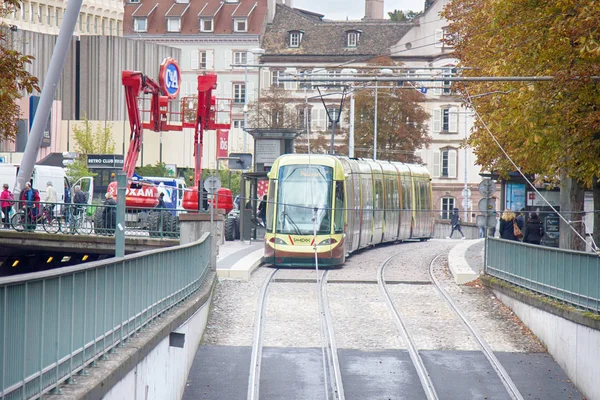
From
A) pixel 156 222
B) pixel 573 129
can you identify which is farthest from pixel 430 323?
pixel 156 222

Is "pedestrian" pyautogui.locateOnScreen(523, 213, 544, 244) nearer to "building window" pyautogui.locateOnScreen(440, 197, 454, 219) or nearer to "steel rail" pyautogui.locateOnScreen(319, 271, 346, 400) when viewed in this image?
"steel rail" pyautogui.locateOnScreen(319, 271, 346, 400)

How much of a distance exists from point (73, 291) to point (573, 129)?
1496 cm

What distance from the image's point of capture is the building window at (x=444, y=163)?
9419cm

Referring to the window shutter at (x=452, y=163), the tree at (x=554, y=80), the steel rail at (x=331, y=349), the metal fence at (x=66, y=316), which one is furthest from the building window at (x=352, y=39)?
the metal fence at (x=66, y=316)

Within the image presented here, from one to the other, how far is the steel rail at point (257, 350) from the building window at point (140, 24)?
80015 millimetres

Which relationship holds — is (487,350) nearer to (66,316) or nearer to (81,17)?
(66,316)

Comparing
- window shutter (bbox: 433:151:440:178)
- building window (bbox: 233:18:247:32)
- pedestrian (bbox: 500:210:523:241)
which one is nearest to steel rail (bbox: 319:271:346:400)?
pedestrian (bbox: 500:210:523:241)

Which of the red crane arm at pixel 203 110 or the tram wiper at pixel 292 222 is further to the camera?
the red crane arm at pixel 203 110

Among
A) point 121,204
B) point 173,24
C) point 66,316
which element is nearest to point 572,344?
point 121,204

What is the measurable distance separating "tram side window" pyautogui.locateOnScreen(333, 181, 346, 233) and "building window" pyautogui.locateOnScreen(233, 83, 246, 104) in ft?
222

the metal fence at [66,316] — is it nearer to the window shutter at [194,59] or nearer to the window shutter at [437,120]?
the window shutter at [437,120]

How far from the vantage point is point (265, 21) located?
10038 centimetres

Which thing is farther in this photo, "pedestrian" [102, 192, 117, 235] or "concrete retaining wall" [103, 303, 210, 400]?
"pedestrian" [102, 192, 117, 235]

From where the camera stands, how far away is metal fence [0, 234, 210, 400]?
25.9ft
